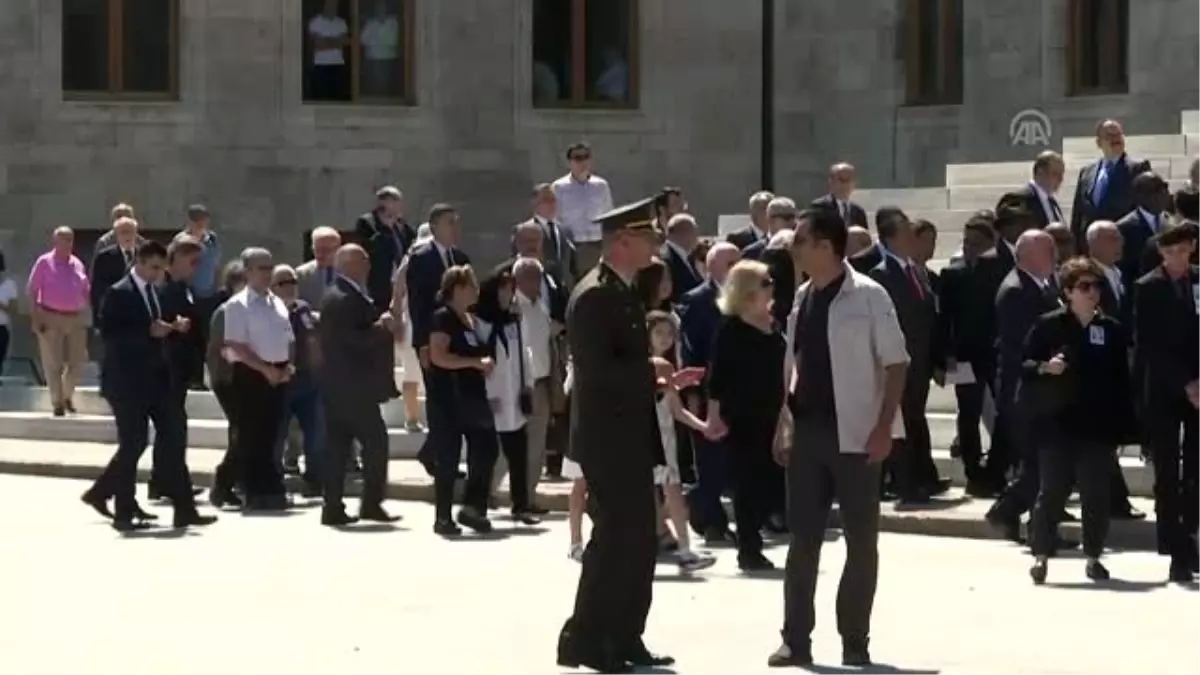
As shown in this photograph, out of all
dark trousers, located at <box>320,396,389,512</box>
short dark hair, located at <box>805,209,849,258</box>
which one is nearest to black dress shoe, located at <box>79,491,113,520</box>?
dark trousers, located at <box>320,396,389,512</box>

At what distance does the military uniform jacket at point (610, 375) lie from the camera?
12.2 m

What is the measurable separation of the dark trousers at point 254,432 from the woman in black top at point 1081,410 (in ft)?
22.7

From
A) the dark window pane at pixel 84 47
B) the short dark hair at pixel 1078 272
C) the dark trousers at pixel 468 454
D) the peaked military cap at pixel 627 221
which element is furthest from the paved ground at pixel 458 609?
the dark window pane at pixel 84 47

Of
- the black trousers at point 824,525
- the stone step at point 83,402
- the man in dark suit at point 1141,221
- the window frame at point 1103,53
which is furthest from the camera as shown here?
the window frame at point 1103,53

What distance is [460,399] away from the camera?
1853 cm

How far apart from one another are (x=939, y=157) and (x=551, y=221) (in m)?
8.92

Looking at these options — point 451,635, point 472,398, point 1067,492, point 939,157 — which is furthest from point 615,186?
point 451,635

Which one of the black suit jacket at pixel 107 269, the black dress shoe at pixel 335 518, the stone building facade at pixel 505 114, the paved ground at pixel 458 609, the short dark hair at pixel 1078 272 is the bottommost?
the black dress shoe at pixel 335 518

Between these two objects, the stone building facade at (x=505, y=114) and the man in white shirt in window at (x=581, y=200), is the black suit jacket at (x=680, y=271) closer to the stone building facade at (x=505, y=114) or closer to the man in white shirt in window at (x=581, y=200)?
the man in white shirt in window at (x=581, y=200)

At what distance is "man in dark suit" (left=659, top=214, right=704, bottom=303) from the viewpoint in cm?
1994

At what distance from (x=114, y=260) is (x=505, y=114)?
7.53 m

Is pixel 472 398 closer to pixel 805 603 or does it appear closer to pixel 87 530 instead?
pixel 87 530

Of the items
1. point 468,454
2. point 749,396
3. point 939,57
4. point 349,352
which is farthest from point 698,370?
point 939,57

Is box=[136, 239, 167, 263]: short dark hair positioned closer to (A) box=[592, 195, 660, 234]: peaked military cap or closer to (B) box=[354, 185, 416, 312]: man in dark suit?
(B) box=[354, 185, 416, 312]: man in dark suit
